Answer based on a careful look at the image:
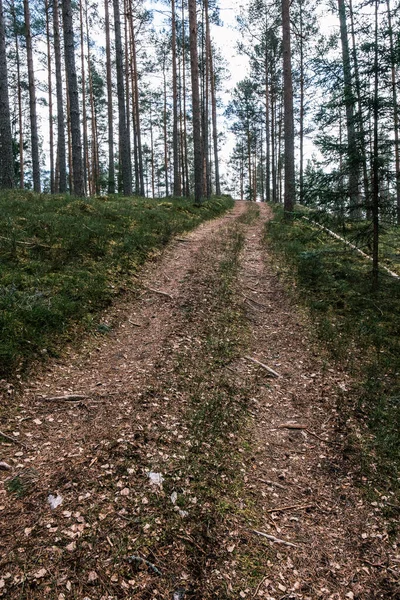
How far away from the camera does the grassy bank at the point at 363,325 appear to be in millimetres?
3766

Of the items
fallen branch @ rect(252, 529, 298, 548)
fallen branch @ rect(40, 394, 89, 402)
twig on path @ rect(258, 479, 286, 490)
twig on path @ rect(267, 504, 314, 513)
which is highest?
fallen branch @ rect(40, 394, 89, 402)

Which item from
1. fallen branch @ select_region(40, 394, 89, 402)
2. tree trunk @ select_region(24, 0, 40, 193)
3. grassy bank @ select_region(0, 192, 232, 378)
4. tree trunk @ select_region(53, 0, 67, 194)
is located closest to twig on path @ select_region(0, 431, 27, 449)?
fallen branch @ select_region(40, 394, 89, 402)

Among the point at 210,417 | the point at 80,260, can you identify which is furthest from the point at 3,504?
the point at 80,260

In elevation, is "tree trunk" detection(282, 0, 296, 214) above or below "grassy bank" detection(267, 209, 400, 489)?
above

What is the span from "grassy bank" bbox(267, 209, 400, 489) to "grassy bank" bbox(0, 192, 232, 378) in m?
4.11

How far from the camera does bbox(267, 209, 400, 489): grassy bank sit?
377 cm

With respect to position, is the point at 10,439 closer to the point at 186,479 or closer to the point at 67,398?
the point at 67,398

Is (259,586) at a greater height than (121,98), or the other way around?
(121,98)

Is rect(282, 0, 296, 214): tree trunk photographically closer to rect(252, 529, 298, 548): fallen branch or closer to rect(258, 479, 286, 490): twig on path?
rect(258, 479, 286, 490): twig on path

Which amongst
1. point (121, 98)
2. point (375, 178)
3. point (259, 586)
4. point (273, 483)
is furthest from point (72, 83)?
point (259, 586)

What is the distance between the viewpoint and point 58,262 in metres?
6.80

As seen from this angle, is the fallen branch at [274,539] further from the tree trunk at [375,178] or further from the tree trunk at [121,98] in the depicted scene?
the tree trunk at [121,98]

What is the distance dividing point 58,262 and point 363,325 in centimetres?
603

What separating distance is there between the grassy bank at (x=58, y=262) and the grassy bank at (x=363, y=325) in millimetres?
4109
